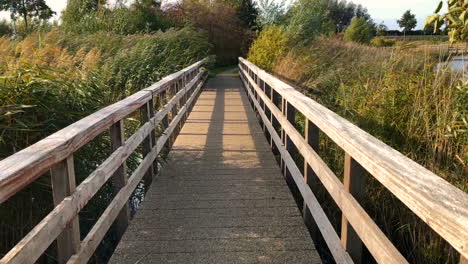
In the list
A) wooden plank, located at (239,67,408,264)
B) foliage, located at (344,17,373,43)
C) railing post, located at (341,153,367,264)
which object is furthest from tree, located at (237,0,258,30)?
railing post, located at (341,153,367,264)

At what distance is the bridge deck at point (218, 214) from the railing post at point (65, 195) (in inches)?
29.1

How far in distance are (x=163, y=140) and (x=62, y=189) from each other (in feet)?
9.92

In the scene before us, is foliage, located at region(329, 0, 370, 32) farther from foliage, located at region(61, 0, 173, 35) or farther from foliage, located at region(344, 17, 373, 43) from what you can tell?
foliage, located at region(61, 0, 173, 35)

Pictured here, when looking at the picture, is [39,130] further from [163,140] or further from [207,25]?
[207,25]

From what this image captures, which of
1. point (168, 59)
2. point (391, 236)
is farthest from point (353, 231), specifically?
point (168, 59)

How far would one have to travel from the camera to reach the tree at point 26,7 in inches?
1735

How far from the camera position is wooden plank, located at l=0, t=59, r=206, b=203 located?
1.62 meters

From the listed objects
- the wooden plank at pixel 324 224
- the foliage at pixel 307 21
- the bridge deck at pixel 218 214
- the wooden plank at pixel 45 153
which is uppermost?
the foliage at pixel 307 21

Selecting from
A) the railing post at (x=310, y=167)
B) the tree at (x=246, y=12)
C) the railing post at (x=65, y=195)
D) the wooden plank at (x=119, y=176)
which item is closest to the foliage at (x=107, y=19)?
the wooden plank at (x=119, y=176)

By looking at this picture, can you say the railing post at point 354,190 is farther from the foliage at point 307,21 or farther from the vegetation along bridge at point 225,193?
the foliage at point 307,21

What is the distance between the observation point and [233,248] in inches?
126

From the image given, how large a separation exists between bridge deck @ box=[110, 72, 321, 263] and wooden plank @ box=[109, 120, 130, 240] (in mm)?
80

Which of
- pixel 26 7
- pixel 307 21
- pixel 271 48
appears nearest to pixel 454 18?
pixel 271 48

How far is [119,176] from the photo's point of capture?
3.39 meters
